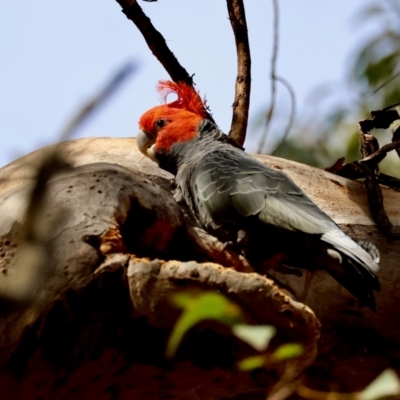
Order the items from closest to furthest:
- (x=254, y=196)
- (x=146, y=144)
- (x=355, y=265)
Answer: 1. (x=355, y=265)
2. (x=254, y=196)
3. (x=146, y=144)

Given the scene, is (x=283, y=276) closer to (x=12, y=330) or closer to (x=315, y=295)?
(x=315, y=295)

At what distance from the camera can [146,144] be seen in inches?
→ 141

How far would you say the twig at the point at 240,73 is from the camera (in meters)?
4.30

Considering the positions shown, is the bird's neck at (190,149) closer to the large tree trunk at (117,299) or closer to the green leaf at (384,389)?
the large tree trunk at (117,299)

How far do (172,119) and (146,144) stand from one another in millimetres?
279

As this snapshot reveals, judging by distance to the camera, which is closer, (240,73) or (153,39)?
(153,39)

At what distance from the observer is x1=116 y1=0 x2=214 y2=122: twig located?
4176 millimetres

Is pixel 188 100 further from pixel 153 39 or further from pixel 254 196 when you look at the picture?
pixel 254 196

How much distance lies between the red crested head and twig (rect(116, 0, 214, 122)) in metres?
0.23

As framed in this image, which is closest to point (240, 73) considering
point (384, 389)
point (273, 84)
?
point (273, 84)

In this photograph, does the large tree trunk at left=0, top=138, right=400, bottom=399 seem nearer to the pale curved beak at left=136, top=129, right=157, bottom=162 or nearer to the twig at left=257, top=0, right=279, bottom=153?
the pale curved beak at left=136, top=129, right=157, bottom=162

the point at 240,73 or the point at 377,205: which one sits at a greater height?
the point at 240,73

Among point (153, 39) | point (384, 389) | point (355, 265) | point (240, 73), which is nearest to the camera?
point (384, 389)

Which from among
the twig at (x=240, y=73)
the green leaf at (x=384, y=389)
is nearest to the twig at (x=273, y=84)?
the twig at (x=240, y=73)
